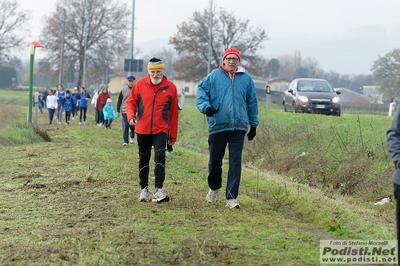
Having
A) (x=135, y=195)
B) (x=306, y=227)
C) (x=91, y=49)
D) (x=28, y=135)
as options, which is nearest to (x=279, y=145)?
(x=28, y=135)

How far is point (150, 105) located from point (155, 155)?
641mm

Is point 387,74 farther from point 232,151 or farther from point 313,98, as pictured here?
point 232,151

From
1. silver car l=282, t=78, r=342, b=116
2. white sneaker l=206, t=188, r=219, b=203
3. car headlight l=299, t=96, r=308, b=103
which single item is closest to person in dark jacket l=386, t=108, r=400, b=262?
white sneaker l=206, t=188, r=219, b=203

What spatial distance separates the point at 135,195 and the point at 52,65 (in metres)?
70.5

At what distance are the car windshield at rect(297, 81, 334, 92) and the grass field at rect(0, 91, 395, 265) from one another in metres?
8.27

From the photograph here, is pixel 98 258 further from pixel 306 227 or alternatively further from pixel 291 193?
pixel 291 193

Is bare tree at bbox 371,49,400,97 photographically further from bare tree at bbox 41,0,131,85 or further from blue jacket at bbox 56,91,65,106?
blue jacket at bbox 56,91,65,106

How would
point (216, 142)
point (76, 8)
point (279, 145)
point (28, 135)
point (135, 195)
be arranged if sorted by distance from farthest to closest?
point (76, 8)
point (28, 135)
point (279, 145)
point (135, 195)
point (216, 142)

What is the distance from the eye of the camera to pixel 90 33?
7575 centimetres

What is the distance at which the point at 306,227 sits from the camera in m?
7.55

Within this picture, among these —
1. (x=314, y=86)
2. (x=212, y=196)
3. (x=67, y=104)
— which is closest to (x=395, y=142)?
(x=212, y=196)

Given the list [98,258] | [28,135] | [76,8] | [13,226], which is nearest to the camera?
[98,258]

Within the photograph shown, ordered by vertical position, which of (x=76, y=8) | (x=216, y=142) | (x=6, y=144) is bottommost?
(x=6, y=144)

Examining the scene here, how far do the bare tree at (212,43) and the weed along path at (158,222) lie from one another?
2614 inches
